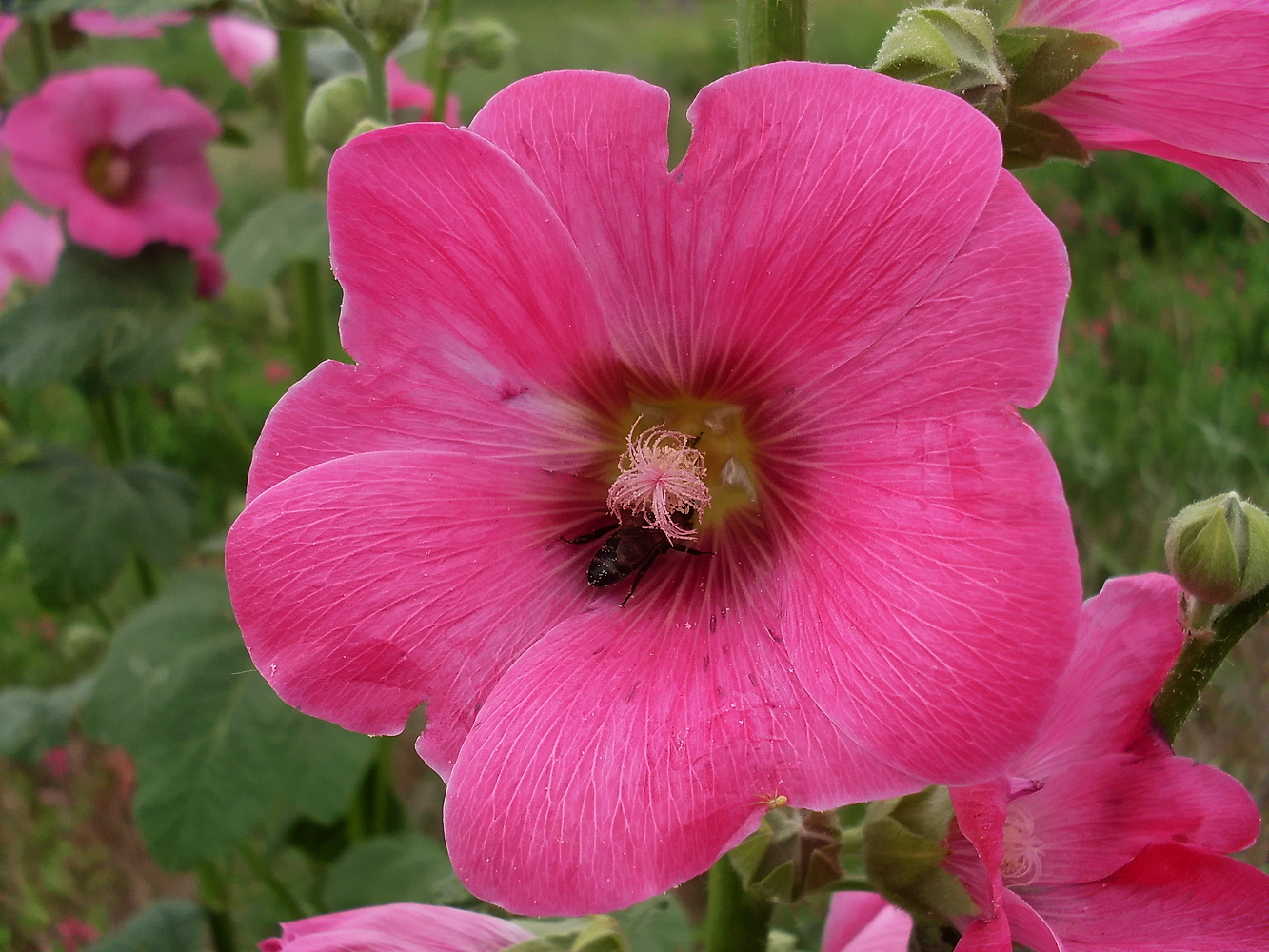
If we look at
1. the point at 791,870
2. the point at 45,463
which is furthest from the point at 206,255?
the point at 791,870

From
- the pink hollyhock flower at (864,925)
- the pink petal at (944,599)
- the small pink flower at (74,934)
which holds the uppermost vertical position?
the pink petal at (944,599)

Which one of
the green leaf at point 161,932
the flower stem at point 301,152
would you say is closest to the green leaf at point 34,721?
the green leaf at point 161,932

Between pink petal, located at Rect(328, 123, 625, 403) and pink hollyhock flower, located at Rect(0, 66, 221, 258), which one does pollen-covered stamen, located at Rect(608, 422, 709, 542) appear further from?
pink hollyhock flower, located at Rect(0, 66, 221, 258)

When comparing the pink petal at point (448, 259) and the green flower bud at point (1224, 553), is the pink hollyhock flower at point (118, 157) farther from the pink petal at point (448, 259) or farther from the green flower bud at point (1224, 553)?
the green flower bud at point (1224, 553)

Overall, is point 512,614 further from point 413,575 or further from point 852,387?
point 852,387

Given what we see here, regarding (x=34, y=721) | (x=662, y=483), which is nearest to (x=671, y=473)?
(x=662, y=483)

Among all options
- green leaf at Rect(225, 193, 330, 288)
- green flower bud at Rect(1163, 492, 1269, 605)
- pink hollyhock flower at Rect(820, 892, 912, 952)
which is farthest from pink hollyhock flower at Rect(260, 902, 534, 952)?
green leaf at Rect(225, 193, 330, 288)
